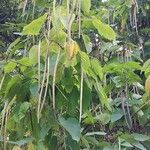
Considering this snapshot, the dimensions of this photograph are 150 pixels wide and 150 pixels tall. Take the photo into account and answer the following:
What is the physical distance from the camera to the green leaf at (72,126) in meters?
0.94

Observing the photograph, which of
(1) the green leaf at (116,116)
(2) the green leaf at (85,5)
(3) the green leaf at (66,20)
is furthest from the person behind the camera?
(1) the green leaf at (116,116)

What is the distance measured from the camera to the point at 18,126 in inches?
41.2

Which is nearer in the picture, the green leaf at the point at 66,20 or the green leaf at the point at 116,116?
the green leaf at the point at 66,20

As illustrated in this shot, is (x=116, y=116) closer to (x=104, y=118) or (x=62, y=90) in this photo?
(x=104, y=118)

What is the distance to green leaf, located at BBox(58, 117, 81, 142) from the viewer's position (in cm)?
94

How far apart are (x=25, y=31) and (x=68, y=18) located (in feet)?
0.35

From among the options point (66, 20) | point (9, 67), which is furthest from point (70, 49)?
point (9, 67)

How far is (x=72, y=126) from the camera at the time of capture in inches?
38.0

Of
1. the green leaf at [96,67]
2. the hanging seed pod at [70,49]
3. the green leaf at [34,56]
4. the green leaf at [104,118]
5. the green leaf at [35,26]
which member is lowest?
the green leaf at [104,118]

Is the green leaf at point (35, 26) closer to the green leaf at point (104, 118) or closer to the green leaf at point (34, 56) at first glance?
the green leaf at point (34, 56)

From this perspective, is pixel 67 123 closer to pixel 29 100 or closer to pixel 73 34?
pixel 29 100

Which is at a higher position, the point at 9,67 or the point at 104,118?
the point at 9,67

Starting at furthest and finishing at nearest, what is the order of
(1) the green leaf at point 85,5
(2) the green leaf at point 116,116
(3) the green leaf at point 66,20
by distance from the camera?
(2) the green leaf at point 116,116
(1) the green leaf at point 85,5
(3) the green leaf at point 66,20

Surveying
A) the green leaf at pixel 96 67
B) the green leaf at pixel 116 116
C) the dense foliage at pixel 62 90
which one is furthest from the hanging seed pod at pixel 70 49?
the green leaf at pixel 116 116
